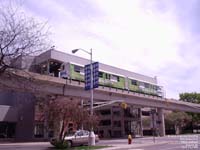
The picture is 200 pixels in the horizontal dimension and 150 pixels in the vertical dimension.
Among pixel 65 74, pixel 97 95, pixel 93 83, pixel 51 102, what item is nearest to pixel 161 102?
pixel 97 95

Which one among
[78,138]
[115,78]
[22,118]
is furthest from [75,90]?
[78,138]

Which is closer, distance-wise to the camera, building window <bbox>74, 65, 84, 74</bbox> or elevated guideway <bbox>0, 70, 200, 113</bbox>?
elevated guideway <bbox>0, 70, 200, 113</bbox>

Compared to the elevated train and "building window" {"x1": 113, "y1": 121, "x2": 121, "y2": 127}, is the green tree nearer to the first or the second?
"building window" {"x1": 113, "y1": 121, "x2": 121, "y2": 127}

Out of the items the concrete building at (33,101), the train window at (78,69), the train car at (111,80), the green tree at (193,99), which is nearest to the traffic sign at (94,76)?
the concrete building at (33,101)

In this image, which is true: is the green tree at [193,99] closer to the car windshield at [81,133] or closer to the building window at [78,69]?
the building window at [78,69]

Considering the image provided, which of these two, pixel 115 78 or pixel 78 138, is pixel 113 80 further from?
pixel 78 138

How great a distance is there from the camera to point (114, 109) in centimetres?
7944

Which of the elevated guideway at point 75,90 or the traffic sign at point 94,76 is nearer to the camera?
the elevated guideway at point 75,90

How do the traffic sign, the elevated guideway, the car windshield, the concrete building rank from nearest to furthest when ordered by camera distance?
the elevated guideway → the car windshield → the traffic sign → the concrete building

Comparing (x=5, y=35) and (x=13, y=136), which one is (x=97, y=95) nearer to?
(x=13, y=136)

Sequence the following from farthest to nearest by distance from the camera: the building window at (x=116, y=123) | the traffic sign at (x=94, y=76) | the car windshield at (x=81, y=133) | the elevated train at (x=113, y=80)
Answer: the building window at (x=116, y=123), the elevated train at (x=113, y=80), the traffic sign at (x=94, y=76), the car windshield at (x=81, y=133)

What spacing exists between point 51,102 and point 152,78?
57.0 metres

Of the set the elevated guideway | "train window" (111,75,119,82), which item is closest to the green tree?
the elevated guideway

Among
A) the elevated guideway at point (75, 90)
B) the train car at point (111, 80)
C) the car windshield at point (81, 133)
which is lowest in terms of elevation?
the car windshield at point (81, 133)
